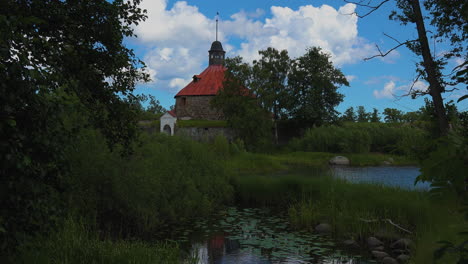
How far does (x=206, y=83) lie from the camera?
171 feet

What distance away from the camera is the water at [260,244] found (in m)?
9.26

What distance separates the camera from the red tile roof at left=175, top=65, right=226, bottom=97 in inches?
1992

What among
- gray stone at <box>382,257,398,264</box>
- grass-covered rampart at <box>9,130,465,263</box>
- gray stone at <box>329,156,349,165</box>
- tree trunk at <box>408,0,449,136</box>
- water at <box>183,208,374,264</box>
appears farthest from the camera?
gray stone at <box>329,156,349,165</box>

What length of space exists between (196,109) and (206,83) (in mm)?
3881

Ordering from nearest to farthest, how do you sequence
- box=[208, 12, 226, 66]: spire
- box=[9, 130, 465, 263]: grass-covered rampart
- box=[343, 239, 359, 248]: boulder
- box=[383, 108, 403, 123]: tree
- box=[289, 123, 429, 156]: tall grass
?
box=[9, 130, 465, 263]: grass-covered rampart → box=[343, 239, 359, 248]: boulder → box=[289, 123, 429, 156]: tall grass → box=[208, 12, 226, 66]: spire → box=[383, 108, 403, 123]: tree

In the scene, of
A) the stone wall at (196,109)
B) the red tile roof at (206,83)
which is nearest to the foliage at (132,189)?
the stone wall at (196,109)

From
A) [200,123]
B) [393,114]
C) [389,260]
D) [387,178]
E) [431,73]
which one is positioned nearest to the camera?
[389,260]

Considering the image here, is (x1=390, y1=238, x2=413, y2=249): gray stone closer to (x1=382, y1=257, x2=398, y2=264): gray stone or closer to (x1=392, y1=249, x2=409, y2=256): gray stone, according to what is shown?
(x1=392, y1=249, x2=409, y2=256): gray stone

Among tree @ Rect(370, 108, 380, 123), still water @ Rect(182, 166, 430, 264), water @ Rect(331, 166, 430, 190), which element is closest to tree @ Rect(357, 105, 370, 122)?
tree @ Rect(370, 108, 380, 123)

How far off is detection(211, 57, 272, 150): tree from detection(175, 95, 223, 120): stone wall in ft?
22.9

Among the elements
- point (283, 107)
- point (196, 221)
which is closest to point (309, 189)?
point (196, 221)

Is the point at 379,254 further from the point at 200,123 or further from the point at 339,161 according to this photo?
the point at 200,123

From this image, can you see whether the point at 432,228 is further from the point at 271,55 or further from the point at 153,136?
the point at 271,55

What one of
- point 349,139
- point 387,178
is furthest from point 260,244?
point 349,139
